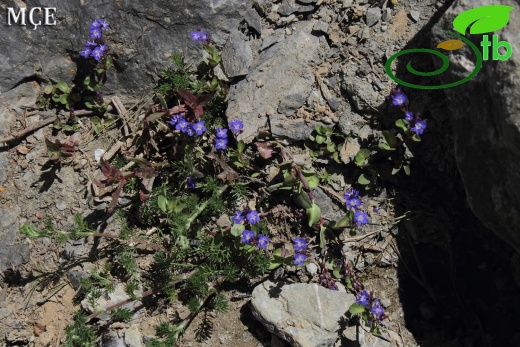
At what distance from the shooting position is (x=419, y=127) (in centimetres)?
504

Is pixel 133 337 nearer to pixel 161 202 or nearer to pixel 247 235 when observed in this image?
pixel 161 202

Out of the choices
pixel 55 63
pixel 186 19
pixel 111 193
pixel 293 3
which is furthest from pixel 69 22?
pixel 293 3

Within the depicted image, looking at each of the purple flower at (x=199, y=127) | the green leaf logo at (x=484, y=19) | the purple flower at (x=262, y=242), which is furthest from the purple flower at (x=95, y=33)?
the green leaf logo at (x=484, y=19)

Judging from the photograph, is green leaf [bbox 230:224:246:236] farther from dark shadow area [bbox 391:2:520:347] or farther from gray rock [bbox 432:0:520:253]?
gray rock [bbox 432:0:520:253]

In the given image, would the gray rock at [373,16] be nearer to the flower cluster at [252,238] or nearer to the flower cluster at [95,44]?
the flower cluster at [252,238]

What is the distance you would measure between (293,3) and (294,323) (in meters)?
2.83

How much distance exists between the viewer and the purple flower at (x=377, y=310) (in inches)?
196

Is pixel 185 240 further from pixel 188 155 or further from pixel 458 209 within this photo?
pixel 458 209

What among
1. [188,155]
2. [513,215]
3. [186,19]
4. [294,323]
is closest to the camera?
[513,215]

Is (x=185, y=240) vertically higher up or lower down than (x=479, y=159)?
lower down

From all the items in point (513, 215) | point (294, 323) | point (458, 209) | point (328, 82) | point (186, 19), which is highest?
point (186, 19)

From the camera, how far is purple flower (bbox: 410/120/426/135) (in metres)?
5.02

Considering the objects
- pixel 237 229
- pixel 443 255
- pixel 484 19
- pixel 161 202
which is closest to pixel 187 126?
pixel 161 202

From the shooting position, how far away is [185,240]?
5.21 metres
